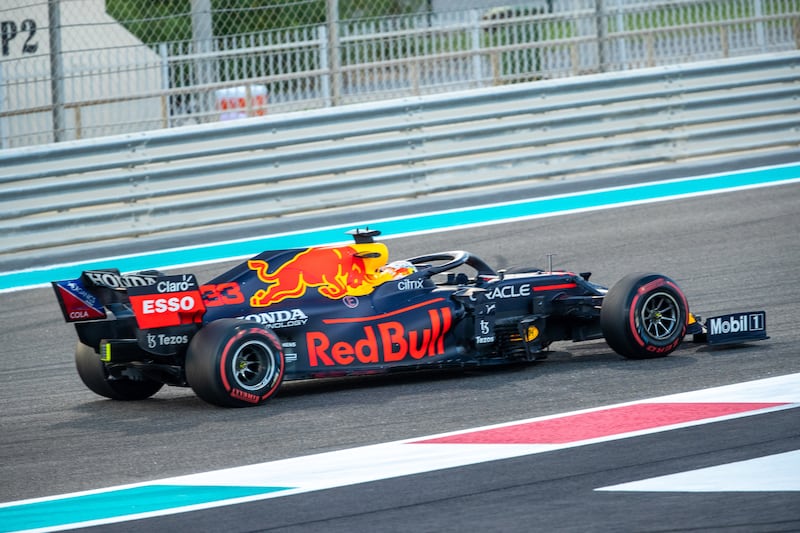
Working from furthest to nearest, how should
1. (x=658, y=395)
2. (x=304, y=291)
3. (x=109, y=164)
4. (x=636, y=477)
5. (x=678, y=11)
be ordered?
(x=678, y=11), (x=109, y=164), (x=304, y=291), (x=658, y=395), (x=636, y=477)

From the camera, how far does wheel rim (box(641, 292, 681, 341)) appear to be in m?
8.42

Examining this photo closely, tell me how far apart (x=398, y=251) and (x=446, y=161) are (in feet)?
8.24

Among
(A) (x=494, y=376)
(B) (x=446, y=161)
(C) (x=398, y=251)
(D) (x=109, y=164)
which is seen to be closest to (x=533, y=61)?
(B) (x=446, y=161)

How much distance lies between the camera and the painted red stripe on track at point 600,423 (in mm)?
6539

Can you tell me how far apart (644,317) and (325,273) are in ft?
6.92

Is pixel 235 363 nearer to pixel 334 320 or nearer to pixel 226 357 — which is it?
pixel 226 357

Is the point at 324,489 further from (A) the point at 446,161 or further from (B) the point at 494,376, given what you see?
(A) the point at 446,161

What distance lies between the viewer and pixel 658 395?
7.41 metres

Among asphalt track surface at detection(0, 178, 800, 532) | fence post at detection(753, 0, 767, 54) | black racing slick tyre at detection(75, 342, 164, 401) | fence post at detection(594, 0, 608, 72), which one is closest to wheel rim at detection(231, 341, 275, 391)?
asphalt track surface at detection(0, 178, 800, 532)

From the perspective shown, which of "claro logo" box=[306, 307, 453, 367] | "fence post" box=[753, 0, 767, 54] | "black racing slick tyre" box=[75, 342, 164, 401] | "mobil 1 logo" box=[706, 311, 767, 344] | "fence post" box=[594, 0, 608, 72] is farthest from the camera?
"fence post" box=[753, 0, 767, 54]

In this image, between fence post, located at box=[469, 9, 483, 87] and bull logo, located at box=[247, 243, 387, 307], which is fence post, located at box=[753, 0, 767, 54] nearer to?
Answer: fence post, located at box=[469, 9, 483, 87]

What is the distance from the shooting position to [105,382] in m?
8.27

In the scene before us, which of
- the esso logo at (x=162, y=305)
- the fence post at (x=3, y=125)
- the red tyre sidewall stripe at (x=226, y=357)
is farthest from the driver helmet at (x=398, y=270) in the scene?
the fence post at (x=3, y=125)

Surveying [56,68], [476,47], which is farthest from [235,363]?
[476,47]
